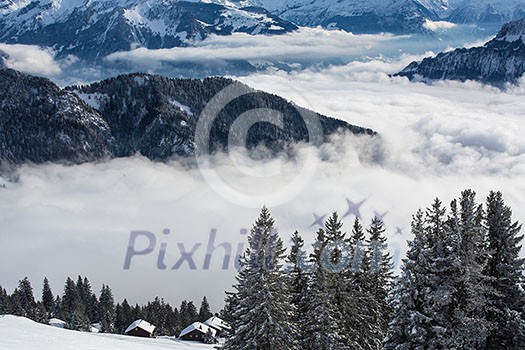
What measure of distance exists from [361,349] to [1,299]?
90999mm

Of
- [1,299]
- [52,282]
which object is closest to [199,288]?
[52,282]

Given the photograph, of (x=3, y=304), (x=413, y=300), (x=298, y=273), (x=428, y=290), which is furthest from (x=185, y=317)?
(x=428, y=290)

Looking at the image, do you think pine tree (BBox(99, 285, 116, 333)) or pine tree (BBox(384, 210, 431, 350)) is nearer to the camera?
pine tree (BBox(384, 210, 431, 350))

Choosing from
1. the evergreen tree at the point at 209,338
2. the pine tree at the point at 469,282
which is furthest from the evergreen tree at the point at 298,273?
the evergreen tree at the point at 209,338

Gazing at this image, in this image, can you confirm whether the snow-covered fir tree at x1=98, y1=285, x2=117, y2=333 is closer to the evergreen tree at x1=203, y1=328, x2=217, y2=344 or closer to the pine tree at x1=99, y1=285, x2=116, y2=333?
the pine tree at x1=99, y1=285, x2=116, y2=333

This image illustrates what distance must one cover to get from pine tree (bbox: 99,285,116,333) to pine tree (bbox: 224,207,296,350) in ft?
266

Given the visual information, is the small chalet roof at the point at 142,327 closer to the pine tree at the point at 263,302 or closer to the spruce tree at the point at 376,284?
the spruce tree at the point at 376,284

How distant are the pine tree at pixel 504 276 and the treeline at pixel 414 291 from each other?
2.0 inches

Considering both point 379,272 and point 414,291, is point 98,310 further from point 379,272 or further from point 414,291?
point 414,291

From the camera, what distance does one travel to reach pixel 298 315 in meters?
38.7

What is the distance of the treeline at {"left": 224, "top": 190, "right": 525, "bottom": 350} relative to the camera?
29.2 metres

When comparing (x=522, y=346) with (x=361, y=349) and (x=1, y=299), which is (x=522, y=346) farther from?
(x=1, y=299)

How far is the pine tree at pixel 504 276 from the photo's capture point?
3042 centimetres

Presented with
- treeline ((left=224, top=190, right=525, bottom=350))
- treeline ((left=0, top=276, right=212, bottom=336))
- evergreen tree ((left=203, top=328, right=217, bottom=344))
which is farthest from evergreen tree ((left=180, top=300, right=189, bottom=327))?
treeline ((left=224, top=190, right=525, bottom=350))
